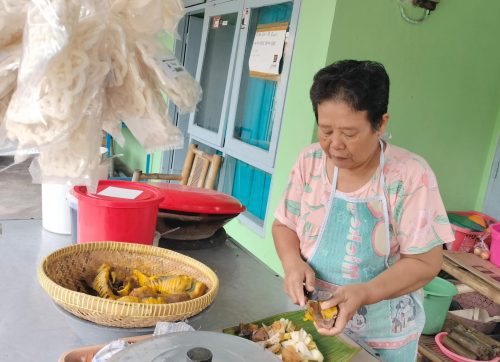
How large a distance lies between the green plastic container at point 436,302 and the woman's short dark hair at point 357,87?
1.36 m

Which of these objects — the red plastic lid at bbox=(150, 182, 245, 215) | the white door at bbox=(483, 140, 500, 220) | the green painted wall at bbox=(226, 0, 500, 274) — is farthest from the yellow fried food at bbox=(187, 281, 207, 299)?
the white door at bbox=(483, 140, 500, 220)

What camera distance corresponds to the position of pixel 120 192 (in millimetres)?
1177

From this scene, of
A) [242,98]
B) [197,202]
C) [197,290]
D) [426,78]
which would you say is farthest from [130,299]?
[242,98]

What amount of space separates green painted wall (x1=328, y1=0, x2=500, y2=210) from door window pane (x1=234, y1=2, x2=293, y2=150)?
0.62 m

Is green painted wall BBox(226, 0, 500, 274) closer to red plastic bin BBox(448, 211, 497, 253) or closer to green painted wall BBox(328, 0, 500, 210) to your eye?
green painted wall BBox(328, 0, 500, 210)

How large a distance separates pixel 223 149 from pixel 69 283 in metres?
2.44

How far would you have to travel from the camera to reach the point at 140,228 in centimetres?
116

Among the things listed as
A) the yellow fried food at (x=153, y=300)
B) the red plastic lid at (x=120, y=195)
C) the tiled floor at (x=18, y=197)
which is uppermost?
the red plastic lid at (x=120, y=195)

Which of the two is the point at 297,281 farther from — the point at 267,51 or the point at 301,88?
the point at 267,51

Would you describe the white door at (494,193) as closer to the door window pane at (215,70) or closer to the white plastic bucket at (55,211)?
the door window pane at (215,70)

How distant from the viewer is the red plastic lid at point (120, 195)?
1.09m

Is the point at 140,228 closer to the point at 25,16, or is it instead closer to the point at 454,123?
the point at 25,16

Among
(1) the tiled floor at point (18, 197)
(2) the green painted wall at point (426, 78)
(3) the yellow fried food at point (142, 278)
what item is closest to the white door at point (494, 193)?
(2) the green painted wall at point (426, 78)

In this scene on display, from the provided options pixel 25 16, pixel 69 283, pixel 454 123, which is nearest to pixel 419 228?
pixel 69 283
